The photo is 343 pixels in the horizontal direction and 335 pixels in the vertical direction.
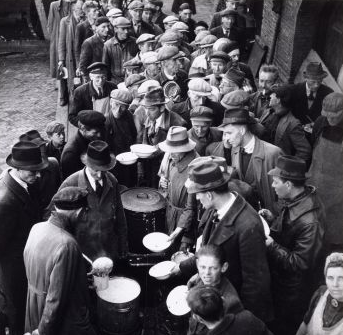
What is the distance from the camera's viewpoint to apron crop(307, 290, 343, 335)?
3870mm

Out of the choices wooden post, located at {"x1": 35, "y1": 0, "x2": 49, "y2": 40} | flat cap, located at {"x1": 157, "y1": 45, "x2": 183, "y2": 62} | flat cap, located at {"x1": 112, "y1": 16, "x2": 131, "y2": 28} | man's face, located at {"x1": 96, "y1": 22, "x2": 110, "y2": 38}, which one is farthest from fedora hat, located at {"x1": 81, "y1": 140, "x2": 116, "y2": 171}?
wooden post, located at {"x1": 35, "y1": 0, "x2": 49, "y2": 40}

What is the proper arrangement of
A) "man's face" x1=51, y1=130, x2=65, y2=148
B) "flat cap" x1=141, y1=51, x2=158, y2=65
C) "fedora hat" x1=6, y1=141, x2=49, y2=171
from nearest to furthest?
"fedora hat" x1=6, y1=141, x2=49, y2=171
"man's face" x1=51, y1=130, x2=65, y2=148
"flat cap" x1=141, y1=51, x2=158, y2=65

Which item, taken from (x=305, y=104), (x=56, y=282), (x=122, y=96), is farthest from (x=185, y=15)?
(x=56, y=282)

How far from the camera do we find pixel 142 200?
19.5 feet

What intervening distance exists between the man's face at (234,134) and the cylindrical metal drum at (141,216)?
1.10 meters

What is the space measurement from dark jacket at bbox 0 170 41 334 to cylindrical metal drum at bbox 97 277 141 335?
970 millimetres

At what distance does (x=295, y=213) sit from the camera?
4566mm

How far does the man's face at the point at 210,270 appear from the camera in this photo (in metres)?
3.95

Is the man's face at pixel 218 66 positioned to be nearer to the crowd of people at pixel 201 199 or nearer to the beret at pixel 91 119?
the crowd of people at pixel 201 199

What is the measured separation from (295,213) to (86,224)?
2168 mm

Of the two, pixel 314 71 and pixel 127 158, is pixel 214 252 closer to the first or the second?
pixel 127 158

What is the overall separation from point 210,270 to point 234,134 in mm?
1930

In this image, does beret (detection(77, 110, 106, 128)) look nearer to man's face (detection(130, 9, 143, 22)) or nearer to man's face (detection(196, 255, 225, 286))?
man's face (detection(196, 255, 225, 286))

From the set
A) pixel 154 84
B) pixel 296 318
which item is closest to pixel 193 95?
pixel 154 84
